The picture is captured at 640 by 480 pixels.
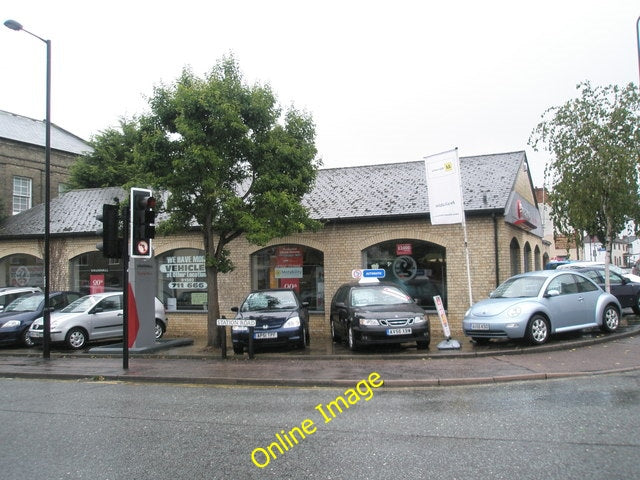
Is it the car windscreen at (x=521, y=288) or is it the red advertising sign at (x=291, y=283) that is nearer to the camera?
the car windscreen at (x=521, y=288)

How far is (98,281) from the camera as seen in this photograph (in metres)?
20.3

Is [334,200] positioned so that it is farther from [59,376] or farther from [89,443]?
[89,443]

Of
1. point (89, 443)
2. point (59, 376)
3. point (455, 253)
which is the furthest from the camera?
point (455, 253)

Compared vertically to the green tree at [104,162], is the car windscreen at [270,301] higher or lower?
lower

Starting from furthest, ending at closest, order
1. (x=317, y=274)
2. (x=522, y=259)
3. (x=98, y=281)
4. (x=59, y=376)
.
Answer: (x=98, y=281), (x=522, y=259), (x=317, y=274), (x=59, y=376)

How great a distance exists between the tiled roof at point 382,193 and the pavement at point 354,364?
4.18 m

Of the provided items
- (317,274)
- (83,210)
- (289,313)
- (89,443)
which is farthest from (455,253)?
(83,210)

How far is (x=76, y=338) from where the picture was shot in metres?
15.2

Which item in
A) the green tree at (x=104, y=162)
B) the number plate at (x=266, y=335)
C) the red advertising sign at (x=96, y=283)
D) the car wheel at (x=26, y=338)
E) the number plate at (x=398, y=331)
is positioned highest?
the green tree at (x=104, y=162)

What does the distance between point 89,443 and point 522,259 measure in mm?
16280

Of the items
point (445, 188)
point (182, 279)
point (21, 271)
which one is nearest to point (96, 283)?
point (182, 279)

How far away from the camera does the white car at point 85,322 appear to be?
49.0ft

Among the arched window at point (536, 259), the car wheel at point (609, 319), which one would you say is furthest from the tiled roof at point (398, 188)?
the arched window at point (536, 259)

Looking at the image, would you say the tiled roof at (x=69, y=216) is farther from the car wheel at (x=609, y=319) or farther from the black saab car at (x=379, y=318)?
the car wheel at (x=609, y=319)
